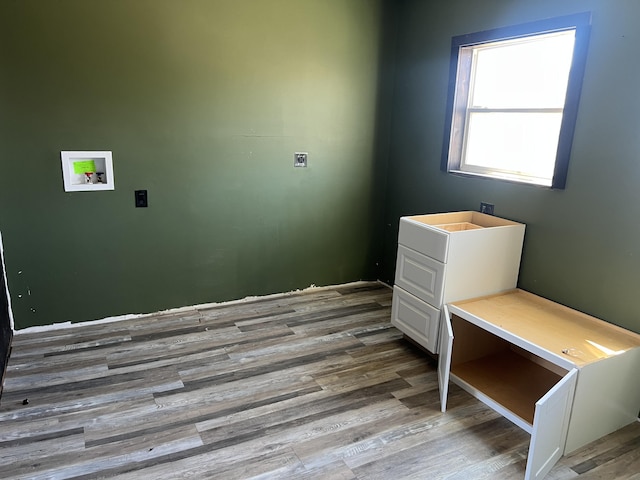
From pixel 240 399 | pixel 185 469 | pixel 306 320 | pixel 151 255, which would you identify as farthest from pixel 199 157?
pixel 185 469

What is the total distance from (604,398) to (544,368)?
25.7 inches

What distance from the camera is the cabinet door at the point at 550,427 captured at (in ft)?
6.14

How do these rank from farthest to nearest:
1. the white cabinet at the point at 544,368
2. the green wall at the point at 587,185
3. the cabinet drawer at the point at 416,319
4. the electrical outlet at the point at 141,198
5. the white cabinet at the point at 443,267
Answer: the electrical outlet at the point at 141,198 → the cabinet drawer at the point at 416,319 → the white cabinet at the point at 443,267 → the green wall at the point at 587,185 → the white cabinet at the point at 544,368

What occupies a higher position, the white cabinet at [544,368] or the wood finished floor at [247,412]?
the white cabinet at [544,368]

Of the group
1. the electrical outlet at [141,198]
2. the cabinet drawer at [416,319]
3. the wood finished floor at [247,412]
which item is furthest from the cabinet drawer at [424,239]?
the electrical outlet at [141,198]

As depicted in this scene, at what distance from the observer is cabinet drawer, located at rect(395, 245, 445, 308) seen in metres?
2.73

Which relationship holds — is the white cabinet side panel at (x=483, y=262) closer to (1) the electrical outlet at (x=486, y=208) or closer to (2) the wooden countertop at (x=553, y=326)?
(2) the wooden countertop at (x=553, y=326)

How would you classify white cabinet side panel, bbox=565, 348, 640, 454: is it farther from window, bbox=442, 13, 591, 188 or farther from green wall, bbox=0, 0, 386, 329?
green wall, bbox=0, 0, 386, 329

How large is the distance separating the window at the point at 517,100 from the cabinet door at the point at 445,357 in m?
1.05

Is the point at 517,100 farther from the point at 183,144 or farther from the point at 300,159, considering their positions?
the point at 183,144

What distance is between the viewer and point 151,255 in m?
3.45

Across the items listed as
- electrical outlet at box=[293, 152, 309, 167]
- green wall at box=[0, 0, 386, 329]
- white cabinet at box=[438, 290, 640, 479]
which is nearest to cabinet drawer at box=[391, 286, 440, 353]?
white cabinet at box=[438, 290, 640, 479]

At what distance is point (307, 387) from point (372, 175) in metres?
2.16

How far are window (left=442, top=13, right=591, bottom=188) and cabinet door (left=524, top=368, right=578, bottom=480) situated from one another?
125cm
